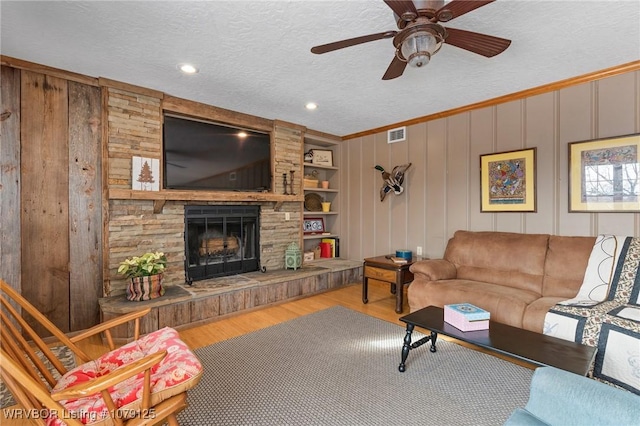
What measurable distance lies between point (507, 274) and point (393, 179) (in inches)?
72.3

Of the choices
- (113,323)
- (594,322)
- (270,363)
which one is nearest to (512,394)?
(594,322)

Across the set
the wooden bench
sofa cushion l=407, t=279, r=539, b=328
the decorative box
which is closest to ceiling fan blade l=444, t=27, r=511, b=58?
the decorative box

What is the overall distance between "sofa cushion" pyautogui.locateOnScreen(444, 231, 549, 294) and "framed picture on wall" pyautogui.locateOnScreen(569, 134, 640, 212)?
0.49 meters

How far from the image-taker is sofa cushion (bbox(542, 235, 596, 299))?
2602mm

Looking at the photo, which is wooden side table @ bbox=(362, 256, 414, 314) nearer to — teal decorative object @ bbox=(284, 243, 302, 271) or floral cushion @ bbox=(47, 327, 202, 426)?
teal decorative object @ bbox=(284, 243, 302, 271)

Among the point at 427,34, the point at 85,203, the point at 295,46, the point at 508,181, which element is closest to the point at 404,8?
the point at 427,34

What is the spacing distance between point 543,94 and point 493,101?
448mm

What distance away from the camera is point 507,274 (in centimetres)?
297

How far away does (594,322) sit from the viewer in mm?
2002

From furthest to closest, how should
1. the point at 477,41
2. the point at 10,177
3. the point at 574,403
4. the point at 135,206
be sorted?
the point at 135,206 → the point at 10,177 → the point at 477,41 → the point at 574,403

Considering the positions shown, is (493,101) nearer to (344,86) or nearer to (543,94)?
(543,94)

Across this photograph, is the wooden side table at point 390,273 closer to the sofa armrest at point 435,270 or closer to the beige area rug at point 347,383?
the sofa armrest at point 435,270

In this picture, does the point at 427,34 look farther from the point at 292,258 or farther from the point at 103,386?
the point at 292,258

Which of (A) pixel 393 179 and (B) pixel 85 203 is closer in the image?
(B) pixel 85 203
